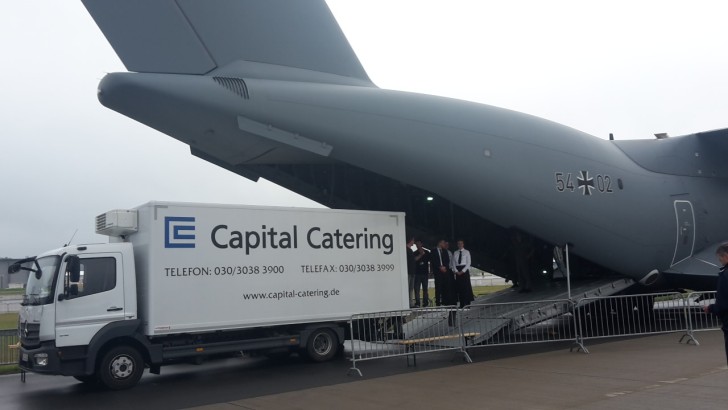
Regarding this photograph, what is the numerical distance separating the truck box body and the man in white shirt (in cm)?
175

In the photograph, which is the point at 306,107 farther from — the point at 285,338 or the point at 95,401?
the point at 95,401

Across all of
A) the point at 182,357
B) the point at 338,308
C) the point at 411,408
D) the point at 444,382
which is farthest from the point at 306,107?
the point at 411,408

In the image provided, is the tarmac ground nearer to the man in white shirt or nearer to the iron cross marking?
the man in white shirt

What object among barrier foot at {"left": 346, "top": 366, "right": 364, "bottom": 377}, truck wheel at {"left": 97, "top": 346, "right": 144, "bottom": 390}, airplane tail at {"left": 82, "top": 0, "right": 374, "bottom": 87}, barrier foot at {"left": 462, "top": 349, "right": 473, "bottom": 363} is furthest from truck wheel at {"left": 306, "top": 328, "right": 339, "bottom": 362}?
airplane tail at {"left": 82, "top": 0, "right": 374, "bottom": 87}

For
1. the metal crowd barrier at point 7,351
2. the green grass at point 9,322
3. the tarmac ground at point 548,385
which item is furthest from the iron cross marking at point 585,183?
the green grass at point 9,322

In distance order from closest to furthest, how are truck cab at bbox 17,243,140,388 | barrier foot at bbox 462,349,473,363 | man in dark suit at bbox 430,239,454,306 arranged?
1. truck cab at bbox 17,243,140,388
2. barrier foot at bbox 462,349,473,363
3. man in dark suit at bbox 430,239,454,306

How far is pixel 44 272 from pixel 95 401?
2.55 meters

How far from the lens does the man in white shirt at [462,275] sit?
47.9 ft

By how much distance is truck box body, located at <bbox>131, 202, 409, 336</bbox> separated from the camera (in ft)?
34.8

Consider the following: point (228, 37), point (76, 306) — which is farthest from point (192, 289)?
point (228, 37)

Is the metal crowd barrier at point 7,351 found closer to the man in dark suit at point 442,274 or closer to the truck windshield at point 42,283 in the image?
the truck windshield at point 42,283

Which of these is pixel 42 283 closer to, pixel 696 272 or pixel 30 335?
pixel 30 335

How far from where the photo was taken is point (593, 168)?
15906 millimetres

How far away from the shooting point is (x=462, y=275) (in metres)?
14.6
